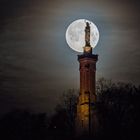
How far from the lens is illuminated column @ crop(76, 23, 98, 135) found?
4321 inches

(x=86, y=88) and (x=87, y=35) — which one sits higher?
(x=87, y=35)

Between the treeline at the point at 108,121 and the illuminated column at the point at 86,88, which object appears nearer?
the treeline at the point at 108,121

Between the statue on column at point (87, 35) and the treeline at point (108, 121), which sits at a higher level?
the statue on column at point (87, 35)

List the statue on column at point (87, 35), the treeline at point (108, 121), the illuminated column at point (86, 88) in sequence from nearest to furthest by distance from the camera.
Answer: the treeline at point (108, 121) < the illuminated column at point (86, 88) < the statue on column at point (87, 35)

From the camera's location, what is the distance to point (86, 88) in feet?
370

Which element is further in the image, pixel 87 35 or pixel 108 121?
pixel 87 35

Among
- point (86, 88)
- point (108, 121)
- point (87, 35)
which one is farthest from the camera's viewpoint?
point (86, 88)

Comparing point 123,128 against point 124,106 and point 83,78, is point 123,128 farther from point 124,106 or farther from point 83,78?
point 83,78

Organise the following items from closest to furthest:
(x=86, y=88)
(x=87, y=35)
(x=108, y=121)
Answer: (x=108, y=121)
(x=87, y=35)
(x=86, y=88)

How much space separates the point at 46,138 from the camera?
84688 millimetres

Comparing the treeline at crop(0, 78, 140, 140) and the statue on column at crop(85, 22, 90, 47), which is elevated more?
the statue on column at crop(85, 22, 90, 47)

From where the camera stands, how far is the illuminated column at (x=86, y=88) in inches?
4321

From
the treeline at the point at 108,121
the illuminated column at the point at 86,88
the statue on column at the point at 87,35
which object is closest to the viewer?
the treeline at the point at 108,121

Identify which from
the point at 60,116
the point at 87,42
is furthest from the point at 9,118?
the point at 87,42
